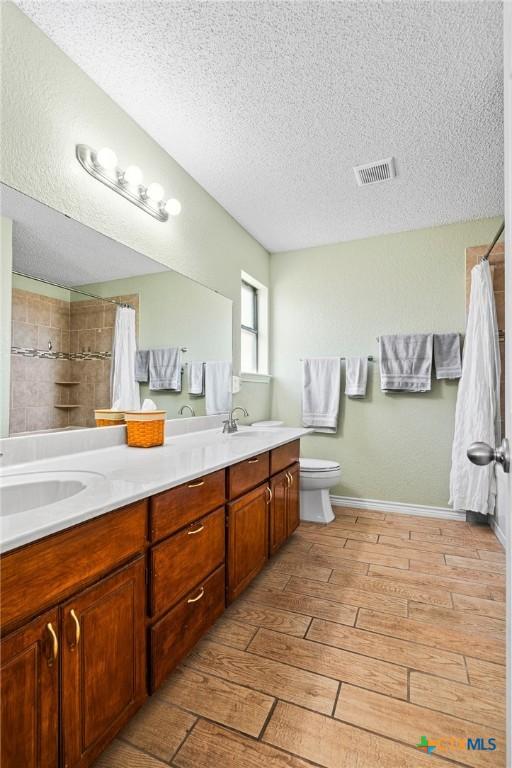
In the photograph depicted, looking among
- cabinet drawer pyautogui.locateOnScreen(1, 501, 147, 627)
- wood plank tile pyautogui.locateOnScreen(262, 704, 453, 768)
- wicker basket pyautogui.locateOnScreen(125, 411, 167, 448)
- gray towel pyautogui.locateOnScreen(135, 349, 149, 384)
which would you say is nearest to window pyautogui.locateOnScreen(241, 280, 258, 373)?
gray towel pyautogui.locateOnScreen(135, 349, 149, 384)

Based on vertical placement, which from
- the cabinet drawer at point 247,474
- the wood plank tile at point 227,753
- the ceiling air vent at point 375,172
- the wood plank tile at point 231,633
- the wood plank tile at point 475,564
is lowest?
the wood plank tile at point 227,753

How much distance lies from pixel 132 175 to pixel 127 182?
0.05 metres

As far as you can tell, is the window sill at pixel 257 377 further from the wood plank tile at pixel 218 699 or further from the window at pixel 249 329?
the wood plank tile at pixel 218 699

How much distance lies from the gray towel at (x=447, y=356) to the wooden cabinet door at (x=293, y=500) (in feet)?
4.71

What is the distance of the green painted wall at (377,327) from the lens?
3023 mm

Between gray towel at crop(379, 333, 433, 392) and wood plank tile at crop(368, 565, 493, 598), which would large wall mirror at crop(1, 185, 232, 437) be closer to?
wood plank tile at crop(368, 565, 493, 598)

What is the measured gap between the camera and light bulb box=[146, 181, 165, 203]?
→ 1888 millimetres

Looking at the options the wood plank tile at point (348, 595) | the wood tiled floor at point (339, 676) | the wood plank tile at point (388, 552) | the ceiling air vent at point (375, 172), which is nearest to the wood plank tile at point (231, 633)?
the wood tiled floor at point (339, 676)

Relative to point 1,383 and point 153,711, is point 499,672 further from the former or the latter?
point 1,383

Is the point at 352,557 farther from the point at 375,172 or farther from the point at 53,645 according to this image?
the point at 375,172

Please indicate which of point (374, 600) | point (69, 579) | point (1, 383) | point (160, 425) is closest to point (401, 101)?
point (160, 425)

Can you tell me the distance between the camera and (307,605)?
5.84 feet

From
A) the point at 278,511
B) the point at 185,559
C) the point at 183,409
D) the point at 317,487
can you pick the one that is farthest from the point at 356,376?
the point at 185,559

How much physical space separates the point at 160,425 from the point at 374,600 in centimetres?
136
